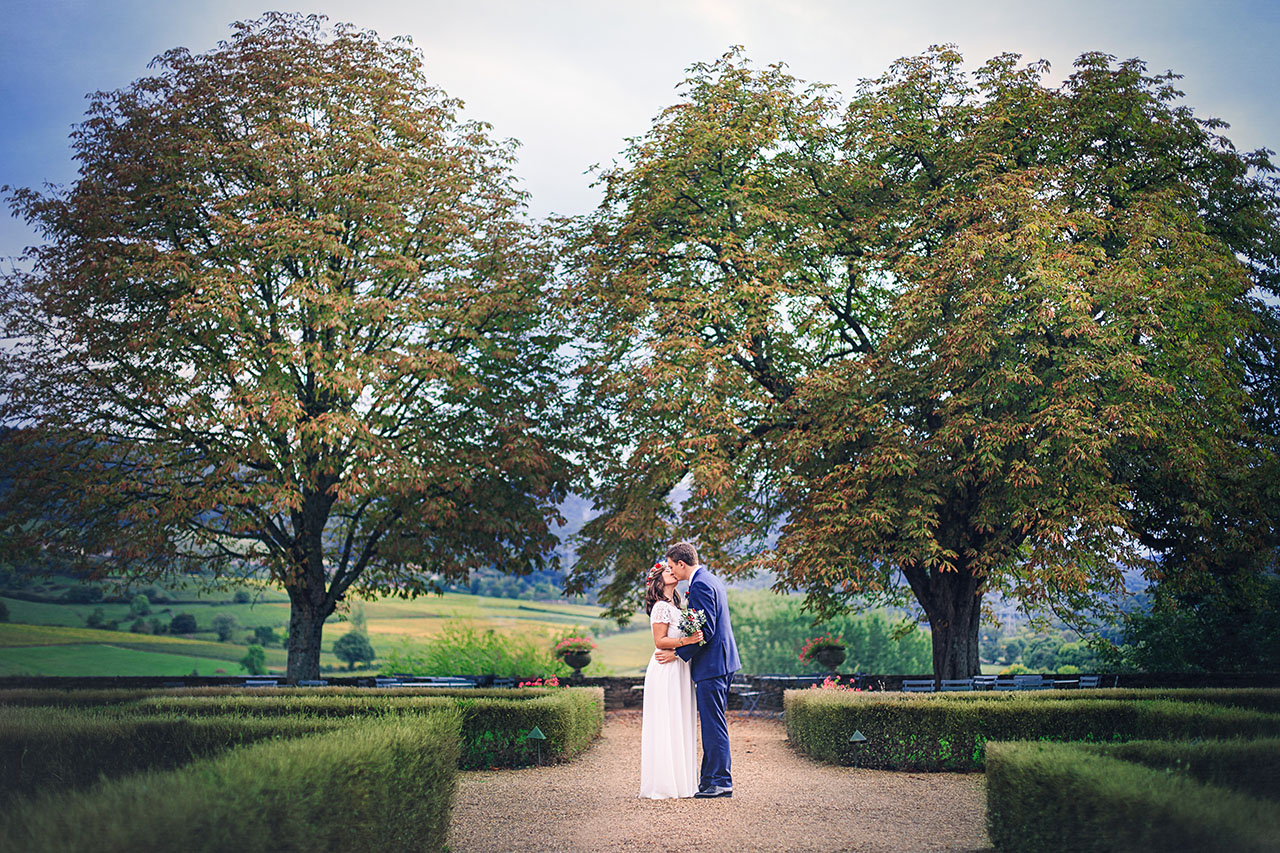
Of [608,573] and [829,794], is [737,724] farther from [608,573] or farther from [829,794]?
[829,794]

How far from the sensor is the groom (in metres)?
7.71

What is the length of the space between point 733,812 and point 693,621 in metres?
1.56

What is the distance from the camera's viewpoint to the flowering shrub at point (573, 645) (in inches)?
746

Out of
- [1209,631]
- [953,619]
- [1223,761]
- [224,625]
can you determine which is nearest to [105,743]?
[1223,761]

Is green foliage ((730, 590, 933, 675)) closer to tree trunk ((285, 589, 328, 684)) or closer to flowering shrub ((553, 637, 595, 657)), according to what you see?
flowering shrub ((553, 637, 595, 657))

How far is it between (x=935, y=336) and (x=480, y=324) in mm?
7647

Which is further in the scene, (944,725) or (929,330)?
(929,330)

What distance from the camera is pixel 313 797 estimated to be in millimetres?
4352

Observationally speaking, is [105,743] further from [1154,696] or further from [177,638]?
[177,638]

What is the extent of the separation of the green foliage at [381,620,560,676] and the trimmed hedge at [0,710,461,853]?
47.9 feet

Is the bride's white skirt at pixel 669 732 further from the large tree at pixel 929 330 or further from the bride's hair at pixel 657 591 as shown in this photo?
the large tree at pixel 929 330

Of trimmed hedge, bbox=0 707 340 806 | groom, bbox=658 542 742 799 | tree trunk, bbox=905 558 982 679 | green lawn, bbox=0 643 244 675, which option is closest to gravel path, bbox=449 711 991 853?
groom, bbox=658 542 742 799

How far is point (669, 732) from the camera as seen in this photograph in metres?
7.84

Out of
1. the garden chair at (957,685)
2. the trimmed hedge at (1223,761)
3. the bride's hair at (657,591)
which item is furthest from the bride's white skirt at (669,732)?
the garden chair at (957,685)
